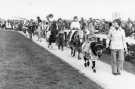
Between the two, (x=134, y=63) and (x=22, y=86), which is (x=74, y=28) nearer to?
(x=134, y=63)

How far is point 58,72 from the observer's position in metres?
12.5

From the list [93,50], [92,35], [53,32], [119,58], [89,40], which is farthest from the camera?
[53,32]

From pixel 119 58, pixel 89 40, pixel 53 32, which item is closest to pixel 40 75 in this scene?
pixel 89 40

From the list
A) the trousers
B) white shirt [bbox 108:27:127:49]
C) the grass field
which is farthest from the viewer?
the trousers

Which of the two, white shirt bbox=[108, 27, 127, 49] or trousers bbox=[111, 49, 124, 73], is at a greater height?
white shirt bbox=[108, 27, 127, 49]

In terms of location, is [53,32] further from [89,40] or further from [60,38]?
[89,40]

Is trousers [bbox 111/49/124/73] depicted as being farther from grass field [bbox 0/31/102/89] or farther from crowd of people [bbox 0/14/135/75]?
grass field [bbox 0/31/102/89]

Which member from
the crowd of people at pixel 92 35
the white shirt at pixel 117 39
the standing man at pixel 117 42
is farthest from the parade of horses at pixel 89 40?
the white shirt at pixel 117 39

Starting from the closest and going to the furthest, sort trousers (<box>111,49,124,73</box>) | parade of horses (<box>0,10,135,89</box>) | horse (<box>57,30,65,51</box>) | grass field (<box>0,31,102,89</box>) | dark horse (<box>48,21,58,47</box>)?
grass field (<box>0,31,102,89</box>)
trousers (<box>111,49,124,73</box>)
parade of horses (<box>0,10,135,89</box>)
horse (<box>57,30,65,51</box>)
dark horse (<box>48,21,58,47</box>)

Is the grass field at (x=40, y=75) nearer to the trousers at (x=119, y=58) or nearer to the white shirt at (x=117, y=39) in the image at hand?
the trousers at (x=119, y=58)

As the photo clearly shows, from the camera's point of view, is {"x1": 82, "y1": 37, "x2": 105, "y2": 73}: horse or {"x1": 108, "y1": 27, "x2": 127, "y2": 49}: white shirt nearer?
{"x1": 108, "y1": 27, "x2": 127, "y2": 49}: white shirt

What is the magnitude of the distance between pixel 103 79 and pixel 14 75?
299 cm

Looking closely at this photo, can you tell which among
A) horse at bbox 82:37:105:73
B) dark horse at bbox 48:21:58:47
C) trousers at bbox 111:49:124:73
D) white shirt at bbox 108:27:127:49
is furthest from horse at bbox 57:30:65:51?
white shirt at bbox 108:27:127:49

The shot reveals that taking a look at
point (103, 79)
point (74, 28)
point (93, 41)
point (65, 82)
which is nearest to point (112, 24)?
point (93, 41)
